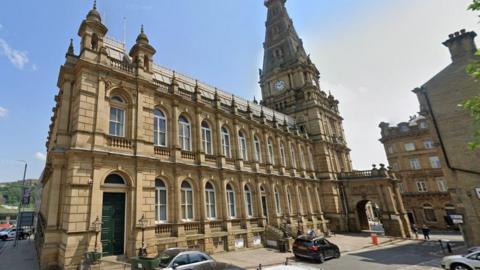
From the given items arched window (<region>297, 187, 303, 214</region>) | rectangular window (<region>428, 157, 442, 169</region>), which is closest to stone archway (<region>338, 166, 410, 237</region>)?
arched window (<region>297, 187, 303, 214</region>)

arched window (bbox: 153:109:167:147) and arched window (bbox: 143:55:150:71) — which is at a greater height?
arched window (bbox: 143:55:150:71)

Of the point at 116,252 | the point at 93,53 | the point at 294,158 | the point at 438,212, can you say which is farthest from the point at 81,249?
the point at 438,212

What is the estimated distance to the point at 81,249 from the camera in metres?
11.7

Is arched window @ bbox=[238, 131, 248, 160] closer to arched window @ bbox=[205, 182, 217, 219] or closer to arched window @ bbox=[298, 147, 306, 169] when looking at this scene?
arched window @ bbox=[205, 182, 217, 219]

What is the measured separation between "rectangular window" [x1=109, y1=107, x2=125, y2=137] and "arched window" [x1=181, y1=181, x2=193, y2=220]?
569 centimetres

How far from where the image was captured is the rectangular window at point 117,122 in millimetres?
14905

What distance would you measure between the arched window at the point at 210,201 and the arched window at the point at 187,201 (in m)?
1.50

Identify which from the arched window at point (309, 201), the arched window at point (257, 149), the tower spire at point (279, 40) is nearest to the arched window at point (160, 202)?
the arched window at point (257, 149)

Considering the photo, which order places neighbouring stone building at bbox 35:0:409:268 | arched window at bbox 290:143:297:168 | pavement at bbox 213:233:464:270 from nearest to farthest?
neighbouring stone building at bbox 35:0:409:268, pavement at bbox 213:233:464:270, arched window at bbox 290:143:297:168

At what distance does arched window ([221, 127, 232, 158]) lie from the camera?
71.9 ft

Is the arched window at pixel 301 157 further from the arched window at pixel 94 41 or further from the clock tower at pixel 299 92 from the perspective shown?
the arched window at pixel 94 41

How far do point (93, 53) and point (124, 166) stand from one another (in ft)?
23.4

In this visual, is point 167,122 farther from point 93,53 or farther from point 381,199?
point 381,199

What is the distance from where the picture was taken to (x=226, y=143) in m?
22.4
